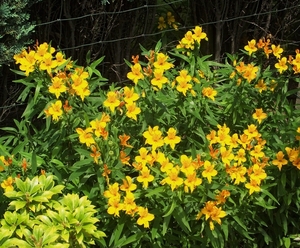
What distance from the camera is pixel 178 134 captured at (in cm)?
319

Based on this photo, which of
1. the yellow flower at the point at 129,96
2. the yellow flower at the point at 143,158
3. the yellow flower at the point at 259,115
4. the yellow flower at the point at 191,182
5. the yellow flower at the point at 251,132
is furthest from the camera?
the yellow flower at the point at 259,115

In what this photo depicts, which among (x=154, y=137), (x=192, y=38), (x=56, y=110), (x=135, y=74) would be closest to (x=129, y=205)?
(x=154, y=137)

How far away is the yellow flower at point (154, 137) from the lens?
2.82 meters

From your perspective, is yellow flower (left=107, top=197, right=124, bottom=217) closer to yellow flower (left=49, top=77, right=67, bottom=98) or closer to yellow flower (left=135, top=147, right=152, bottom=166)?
yellow flower (left=135, top=147, right=152, bottom=166)

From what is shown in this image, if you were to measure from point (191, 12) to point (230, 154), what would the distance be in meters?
2.05

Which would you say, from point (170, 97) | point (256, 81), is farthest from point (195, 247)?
point (256, 81)

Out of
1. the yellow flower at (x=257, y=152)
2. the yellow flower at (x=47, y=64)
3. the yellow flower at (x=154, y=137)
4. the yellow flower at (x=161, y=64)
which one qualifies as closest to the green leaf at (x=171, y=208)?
the yellow flower at (x=154, y=137)

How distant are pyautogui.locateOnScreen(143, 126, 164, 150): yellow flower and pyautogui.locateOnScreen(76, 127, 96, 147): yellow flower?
258 mm

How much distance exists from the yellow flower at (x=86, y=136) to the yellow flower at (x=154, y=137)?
258mm

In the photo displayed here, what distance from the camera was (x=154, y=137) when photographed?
9.25ft

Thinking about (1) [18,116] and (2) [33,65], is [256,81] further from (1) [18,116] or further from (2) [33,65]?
(1) [18,116]

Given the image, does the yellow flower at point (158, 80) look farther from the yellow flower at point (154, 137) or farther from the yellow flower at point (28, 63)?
the yellow flower at point (28, 63)

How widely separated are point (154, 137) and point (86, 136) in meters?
0.33

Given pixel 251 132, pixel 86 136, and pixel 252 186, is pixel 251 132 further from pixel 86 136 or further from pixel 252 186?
pixel 86 136
